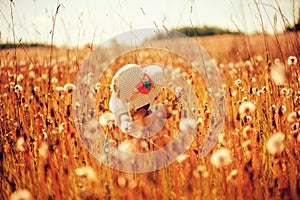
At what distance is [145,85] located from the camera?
1920 millimetres

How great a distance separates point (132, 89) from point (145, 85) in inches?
4.1

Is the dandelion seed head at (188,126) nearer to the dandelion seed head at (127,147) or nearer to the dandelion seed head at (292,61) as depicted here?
the dandelion seed head at (127,147)

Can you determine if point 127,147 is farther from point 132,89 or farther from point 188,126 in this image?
point 132,89

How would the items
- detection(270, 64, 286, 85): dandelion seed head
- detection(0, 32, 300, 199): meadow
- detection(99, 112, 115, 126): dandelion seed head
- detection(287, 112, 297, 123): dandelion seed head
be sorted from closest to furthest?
detection(0, 32, 300, 199): meadow
detection(287, 112, 297, 123): dandelion seed head
detection(99, 112, 115, 126): dandelion seed head
detection(270, 64, 286, 85): dandelion seed head

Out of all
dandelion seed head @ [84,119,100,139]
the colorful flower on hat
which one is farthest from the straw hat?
dandelion seed head @ [84,119,100,139]

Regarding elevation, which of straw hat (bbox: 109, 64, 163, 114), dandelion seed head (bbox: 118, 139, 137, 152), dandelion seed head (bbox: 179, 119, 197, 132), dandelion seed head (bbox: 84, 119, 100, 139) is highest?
straw hat (bbox: 109, 64, 163, 114)

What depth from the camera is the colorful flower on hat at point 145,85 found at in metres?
1.89

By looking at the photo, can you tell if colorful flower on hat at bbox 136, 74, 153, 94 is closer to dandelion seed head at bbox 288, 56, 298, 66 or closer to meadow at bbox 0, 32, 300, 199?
meadow at bbox 0, 32, 300, 199

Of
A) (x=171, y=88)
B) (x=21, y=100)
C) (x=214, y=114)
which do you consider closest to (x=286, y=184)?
(x=214, y=114)

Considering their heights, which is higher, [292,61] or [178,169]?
[292,61]

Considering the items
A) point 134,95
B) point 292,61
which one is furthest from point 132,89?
point 292,61

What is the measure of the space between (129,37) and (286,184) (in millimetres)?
1558

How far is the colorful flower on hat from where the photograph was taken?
189 centimetres

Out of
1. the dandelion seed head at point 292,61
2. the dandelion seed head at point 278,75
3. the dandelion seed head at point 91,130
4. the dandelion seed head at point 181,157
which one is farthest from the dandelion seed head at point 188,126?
the dandelion seed head at point 292,61
